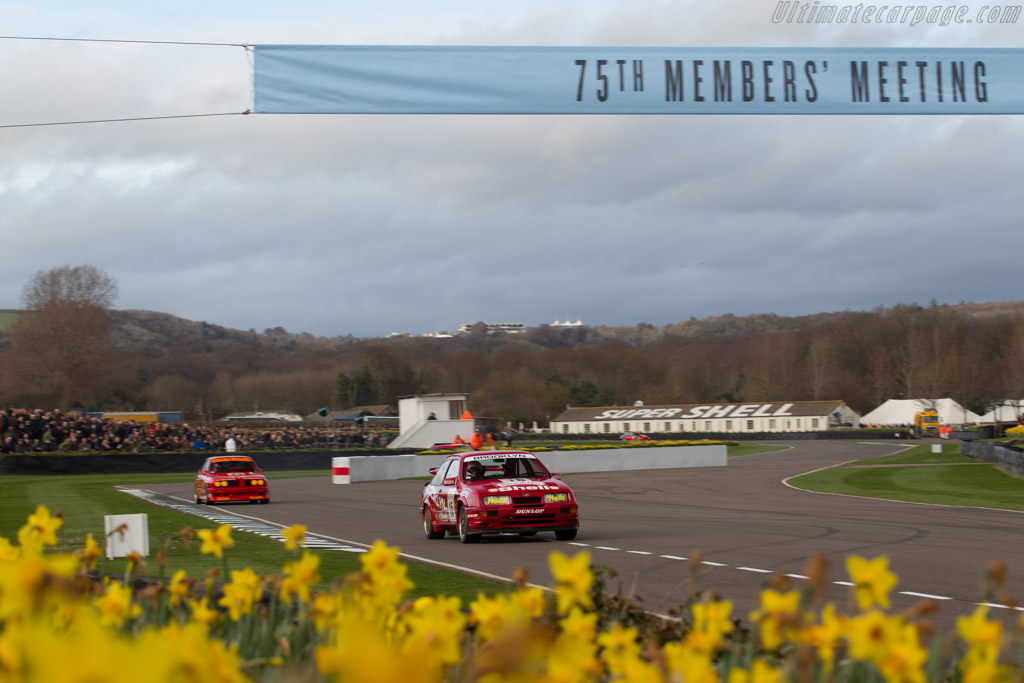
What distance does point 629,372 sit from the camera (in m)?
181

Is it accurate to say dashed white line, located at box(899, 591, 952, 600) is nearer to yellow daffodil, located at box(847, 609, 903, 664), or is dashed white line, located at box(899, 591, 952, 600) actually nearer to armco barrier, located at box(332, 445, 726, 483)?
yellow daffodil, located at box(847, 609, 903, 664)

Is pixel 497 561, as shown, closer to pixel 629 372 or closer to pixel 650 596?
pixel 650 596

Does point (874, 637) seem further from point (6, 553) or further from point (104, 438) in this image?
point (104, 438)

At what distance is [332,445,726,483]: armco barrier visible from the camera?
1535 inches

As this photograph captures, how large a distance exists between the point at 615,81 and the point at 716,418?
102 m

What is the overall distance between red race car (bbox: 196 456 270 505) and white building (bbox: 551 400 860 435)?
85.4m

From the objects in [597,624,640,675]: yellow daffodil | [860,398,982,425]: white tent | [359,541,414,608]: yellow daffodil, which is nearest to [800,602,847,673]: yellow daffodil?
[597,624,640,675]: yellow daffodil

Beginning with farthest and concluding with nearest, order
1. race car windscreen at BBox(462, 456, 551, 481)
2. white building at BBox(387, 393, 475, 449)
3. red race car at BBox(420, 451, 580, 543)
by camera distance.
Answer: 1. white building at BBox(387, 393, 475, 449)
2. race car windscreen at BBox(462, 456, 551, 481)
3. red race car at BBox(420, 451, 580, 543)

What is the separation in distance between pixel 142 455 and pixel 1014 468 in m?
35.1

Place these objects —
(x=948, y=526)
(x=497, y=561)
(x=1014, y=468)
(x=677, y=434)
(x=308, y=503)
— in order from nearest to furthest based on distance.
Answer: (x=497, y=561), (x=948, y=526), (x=308, y=503), (x=1014, y=468), (x=677, y=434)

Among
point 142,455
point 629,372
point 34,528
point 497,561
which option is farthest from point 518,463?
point 629,372

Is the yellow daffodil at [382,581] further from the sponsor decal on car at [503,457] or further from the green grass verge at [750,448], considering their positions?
the green grass verge at [750,448]

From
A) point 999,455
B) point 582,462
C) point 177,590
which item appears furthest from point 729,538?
point 582,462

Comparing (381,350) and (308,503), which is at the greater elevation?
(381,350)
